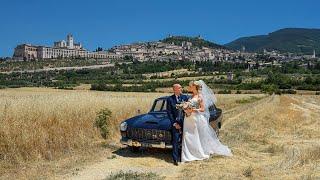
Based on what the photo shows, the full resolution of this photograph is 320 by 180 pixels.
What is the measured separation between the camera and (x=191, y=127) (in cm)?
1378

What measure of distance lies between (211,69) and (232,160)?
5066 inches

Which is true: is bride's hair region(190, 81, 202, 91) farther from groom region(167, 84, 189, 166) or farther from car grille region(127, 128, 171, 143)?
car grille region(127, 128, 171, 143)

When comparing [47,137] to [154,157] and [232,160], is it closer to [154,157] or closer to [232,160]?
[154,157]

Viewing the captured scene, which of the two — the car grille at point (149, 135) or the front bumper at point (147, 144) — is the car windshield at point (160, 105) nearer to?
the car grille at point (149, 135)

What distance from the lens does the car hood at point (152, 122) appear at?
14.1 metres

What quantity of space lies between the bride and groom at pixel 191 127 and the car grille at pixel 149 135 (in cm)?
25

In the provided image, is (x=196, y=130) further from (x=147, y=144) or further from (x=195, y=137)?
(x=147, y=144)

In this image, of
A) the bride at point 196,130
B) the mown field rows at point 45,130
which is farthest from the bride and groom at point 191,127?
the mown field rows at point 45,130

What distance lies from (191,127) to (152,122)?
45.9 inches

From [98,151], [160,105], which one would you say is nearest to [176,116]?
[160,105]

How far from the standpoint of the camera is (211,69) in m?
141

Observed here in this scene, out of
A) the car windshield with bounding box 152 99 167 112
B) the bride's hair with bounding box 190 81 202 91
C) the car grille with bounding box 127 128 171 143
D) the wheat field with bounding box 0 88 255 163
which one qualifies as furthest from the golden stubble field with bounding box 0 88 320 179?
the bride's hair with bounding box 190 81 202 91

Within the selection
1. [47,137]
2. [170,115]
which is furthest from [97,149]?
[170,115]

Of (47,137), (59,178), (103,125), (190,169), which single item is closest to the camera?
(59,178)
